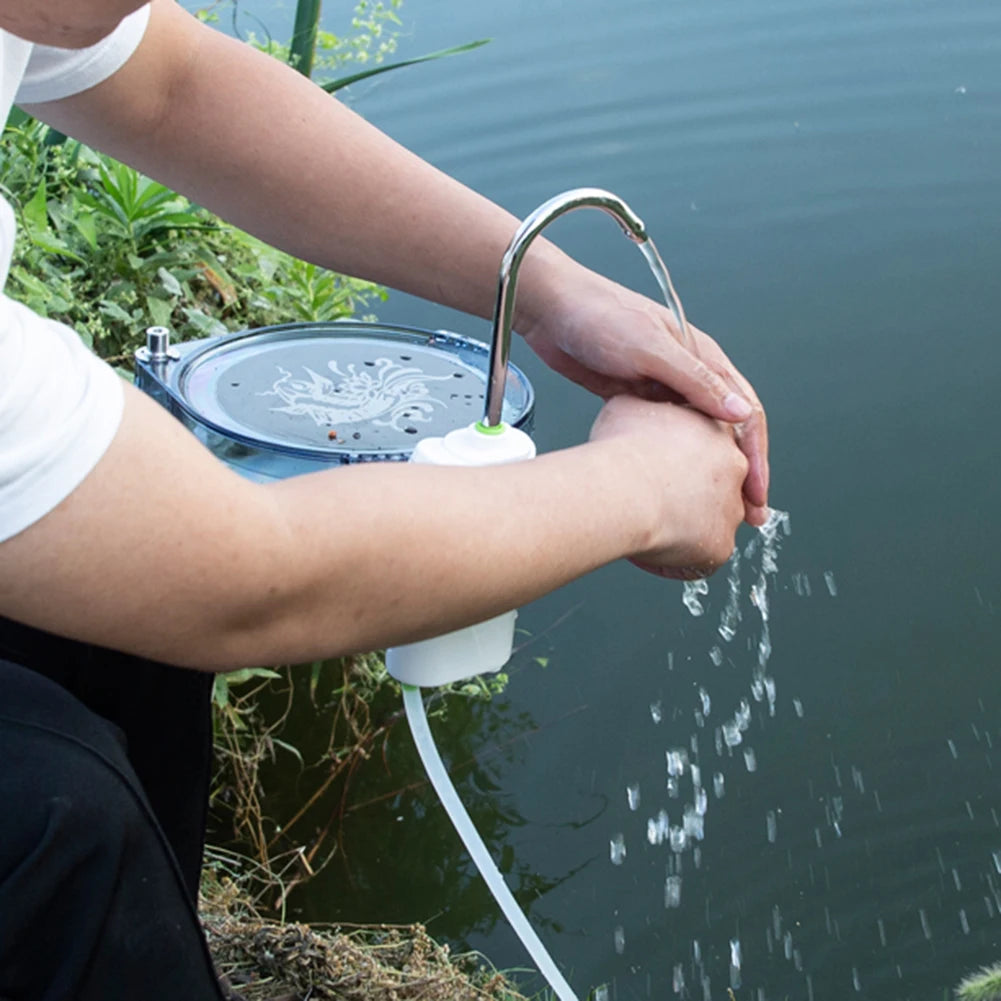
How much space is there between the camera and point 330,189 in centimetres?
124

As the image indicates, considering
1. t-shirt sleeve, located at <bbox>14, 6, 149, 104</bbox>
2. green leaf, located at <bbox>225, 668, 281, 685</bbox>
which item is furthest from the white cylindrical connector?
green leaf, located at <bbox>225, 668, 281, 685</bbox>

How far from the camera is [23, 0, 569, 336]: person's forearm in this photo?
3.96 feet

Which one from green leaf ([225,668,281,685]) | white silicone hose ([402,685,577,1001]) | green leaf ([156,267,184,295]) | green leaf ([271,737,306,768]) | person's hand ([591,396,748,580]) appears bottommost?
green leaf ([271,737,306,768])

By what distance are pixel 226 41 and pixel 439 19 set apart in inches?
108

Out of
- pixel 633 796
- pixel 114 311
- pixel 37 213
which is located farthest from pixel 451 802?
pixel 37 213

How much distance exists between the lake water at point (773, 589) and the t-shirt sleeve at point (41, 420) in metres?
0.34

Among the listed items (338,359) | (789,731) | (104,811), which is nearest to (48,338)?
(104,811)

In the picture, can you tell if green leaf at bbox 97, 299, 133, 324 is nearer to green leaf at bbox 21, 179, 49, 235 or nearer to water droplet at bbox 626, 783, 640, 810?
green leaf at bbox 21, 179, 49, 235

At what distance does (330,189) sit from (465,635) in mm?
476

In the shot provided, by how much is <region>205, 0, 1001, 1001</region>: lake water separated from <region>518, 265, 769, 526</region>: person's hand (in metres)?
0.21

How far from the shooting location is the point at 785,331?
298 centimetres

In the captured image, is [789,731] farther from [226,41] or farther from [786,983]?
[226,41]

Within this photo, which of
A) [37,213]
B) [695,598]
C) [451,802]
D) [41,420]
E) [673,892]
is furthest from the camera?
[695,598]

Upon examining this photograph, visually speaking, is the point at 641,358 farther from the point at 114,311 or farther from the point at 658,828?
the point at 114,311
